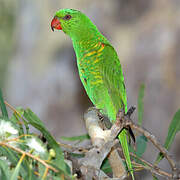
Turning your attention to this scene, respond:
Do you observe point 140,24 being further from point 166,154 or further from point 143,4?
point 166,154

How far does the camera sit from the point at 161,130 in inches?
162

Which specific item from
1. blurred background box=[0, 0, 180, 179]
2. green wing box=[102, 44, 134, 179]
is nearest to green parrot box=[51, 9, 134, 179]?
green wing box=[102, 44, 134, 179]

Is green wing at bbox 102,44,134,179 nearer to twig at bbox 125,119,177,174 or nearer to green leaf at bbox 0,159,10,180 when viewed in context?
twig at bbox 125,119,177,174

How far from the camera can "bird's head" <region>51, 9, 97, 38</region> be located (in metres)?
2.11

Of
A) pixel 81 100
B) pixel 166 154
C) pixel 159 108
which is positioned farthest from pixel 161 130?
pixel 166 154

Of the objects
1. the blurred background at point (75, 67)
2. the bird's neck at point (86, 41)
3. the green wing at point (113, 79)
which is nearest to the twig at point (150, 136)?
the green wing at point (113, 79)

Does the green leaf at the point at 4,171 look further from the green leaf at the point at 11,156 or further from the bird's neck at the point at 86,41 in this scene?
the bird's neck at the point at 86,41

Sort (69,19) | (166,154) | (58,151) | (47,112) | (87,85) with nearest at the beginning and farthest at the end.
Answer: (58,151) → (166,154) → (87,85) → (69,19) → (47,112)

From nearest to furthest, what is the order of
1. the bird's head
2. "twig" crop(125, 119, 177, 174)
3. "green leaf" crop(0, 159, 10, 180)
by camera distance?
"green leaf" crop(0, 159, 10, 180), "twig" crop(125, 119, 177, 174), the bird's head

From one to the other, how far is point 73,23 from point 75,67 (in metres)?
2.22

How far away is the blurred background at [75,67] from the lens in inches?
162

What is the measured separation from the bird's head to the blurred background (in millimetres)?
2070

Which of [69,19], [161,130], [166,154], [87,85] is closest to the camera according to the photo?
[166,154]

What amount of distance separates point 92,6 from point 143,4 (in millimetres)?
732
